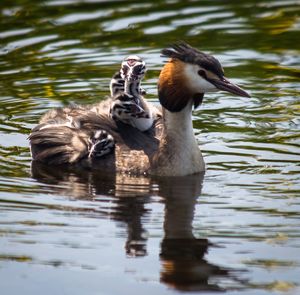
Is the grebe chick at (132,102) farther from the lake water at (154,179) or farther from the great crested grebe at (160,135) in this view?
the lake water at (154,179)

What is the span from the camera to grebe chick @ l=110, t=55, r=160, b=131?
1270 centimetres

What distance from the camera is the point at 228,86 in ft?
39.6

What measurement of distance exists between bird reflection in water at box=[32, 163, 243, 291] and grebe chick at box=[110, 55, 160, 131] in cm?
72

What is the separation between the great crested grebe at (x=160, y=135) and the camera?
481 inches

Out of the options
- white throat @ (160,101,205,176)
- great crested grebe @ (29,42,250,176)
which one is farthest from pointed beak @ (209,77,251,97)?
white throat @ (160,101,205,176)

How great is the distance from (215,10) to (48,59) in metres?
3.72

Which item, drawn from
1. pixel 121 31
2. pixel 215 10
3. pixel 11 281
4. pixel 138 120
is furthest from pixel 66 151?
pixel 215 10

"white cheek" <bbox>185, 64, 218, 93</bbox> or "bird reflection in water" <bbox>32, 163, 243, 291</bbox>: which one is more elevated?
"white cheek" <bbox>185, 64, 218, 93</bbox>

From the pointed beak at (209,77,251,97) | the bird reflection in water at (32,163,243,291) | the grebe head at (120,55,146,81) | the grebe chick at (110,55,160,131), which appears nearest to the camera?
the bird reflection in water at (32,163,243,291)

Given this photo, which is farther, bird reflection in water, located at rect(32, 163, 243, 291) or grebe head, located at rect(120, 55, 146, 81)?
grebe head, located at rect(120, 55, 146, 81)

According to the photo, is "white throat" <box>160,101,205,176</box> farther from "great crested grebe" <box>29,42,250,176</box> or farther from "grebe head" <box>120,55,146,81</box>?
"grebe head" <box>120,55,146,81</box>

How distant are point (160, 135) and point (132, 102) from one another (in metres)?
0.51

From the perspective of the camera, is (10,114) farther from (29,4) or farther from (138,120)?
(29,4)

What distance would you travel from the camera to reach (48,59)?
17.0 metres
